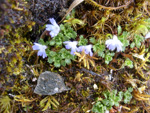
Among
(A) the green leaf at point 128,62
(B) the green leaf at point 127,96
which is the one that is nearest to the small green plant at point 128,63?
(A) the green leaf at point 128,62

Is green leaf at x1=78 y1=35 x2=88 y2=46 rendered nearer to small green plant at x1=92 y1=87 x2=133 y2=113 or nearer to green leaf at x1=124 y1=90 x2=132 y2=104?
small green plant at x1=92 y1=87 x2=133 y2=113

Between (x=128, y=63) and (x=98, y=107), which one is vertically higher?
(x=128, y=63)

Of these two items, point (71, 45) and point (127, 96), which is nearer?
point (71, 45)

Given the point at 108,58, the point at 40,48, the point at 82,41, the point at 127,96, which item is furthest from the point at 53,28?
the point at 127,96

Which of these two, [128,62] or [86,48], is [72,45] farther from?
[128,62]

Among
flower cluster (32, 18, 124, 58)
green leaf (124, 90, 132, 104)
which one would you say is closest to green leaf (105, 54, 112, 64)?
Answer: flower cluster (32, 18, 124, 58)

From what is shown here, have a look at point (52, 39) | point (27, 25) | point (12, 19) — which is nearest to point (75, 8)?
point (52, 39)

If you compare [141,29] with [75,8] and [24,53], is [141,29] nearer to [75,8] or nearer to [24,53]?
[75,8]

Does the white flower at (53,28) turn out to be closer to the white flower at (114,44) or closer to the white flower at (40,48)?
the white flower at (40,48)
